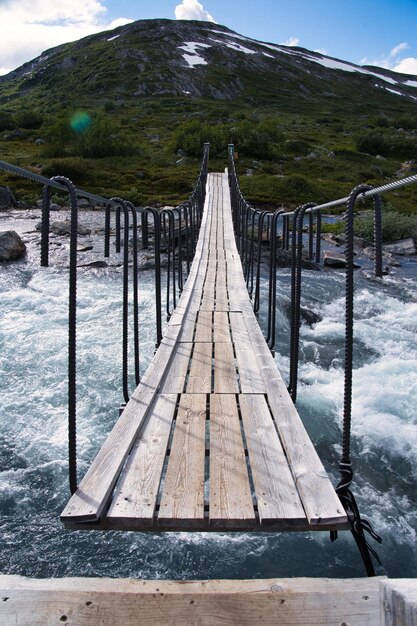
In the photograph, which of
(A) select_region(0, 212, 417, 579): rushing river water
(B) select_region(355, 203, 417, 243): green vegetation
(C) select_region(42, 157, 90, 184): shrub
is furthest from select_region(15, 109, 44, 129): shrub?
(A) select_region(0, 212, 417, 579): rushing river water

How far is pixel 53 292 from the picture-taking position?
1012 cm

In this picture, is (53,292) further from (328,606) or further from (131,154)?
(131,154)

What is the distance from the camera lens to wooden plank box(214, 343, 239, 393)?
3.69 meters

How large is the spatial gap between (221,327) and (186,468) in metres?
2.87

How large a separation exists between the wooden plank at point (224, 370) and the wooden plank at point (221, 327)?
0.21 meters

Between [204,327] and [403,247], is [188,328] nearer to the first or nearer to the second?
[204,327]

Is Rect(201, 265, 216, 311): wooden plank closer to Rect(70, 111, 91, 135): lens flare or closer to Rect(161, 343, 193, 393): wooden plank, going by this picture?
Rect(161, 343, 193, 393): wooden plank

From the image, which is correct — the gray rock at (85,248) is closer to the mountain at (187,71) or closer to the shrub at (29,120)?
the shrub at (29,120)

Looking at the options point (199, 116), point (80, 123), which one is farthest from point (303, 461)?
point (199, 116)

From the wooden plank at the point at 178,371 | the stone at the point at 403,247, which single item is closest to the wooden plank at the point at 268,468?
the wooden plank at the point at 178,371

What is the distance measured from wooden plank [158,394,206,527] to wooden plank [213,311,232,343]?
1.53 metres

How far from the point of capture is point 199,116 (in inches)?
1848

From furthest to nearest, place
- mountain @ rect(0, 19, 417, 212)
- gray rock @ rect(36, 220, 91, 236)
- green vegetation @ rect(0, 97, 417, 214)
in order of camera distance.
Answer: mountain @ rect(0, 19, 417, 212) → green vegetation @ rect(0, 97, 417, 214) → gray rock @ rect(36, 220, 91, 236)

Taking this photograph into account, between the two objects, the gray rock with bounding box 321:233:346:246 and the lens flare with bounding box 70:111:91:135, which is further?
the lens flare with bounding box 70:111:91:135
